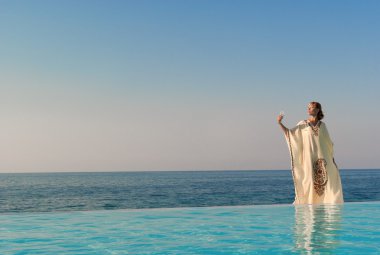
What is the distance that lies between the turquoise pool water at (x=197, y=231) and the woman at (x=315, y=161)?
45.1 inches

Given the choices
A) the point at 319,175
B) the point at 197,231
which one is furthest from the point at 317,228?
the point at 319,175

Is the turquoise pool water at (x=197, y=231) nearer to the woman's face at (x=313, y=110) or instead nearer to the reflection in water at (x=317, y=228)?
the reflection in water at (x=317, y=228)

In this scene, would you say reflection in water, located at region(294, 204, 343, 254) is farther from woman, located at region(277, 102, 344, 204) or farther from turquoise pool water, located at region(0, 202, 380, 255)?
woman, located at region(277, 102, 344, 204)

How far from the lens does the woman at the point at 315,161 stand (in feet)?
39.3

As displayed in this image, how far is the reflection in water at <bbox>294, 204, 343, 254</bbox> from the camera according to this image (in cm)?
601

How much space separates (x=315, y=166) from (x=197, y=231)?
5472 mm

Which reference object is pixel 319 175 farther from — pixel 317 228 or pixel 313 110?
pixel 317 228

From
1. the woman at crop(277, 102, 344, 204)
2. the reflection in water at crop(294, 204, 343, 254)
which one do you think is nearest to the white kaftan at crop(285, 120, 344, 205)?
the woman at crop(277, 102, 344, 204)

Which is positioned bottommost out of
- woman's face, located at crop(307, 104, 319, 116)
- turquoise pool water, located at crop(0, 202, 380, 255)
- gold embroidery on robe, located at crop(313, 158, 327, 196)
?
turquoise pool water, located at crop(0, 202, 380, 255)

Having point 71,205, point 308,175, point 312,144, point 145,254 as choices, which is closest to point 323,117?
point 312,144

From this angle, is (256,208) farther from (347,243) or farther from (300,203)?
(347,243)

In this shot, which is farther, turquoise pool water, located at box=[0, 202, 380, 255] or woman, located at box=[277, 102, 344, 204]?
woman, located at box=[277, 102, 344, 204]

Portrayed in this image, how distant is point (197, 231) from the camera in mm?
7520

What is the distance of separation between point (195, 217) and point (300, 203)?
12.3 ft
